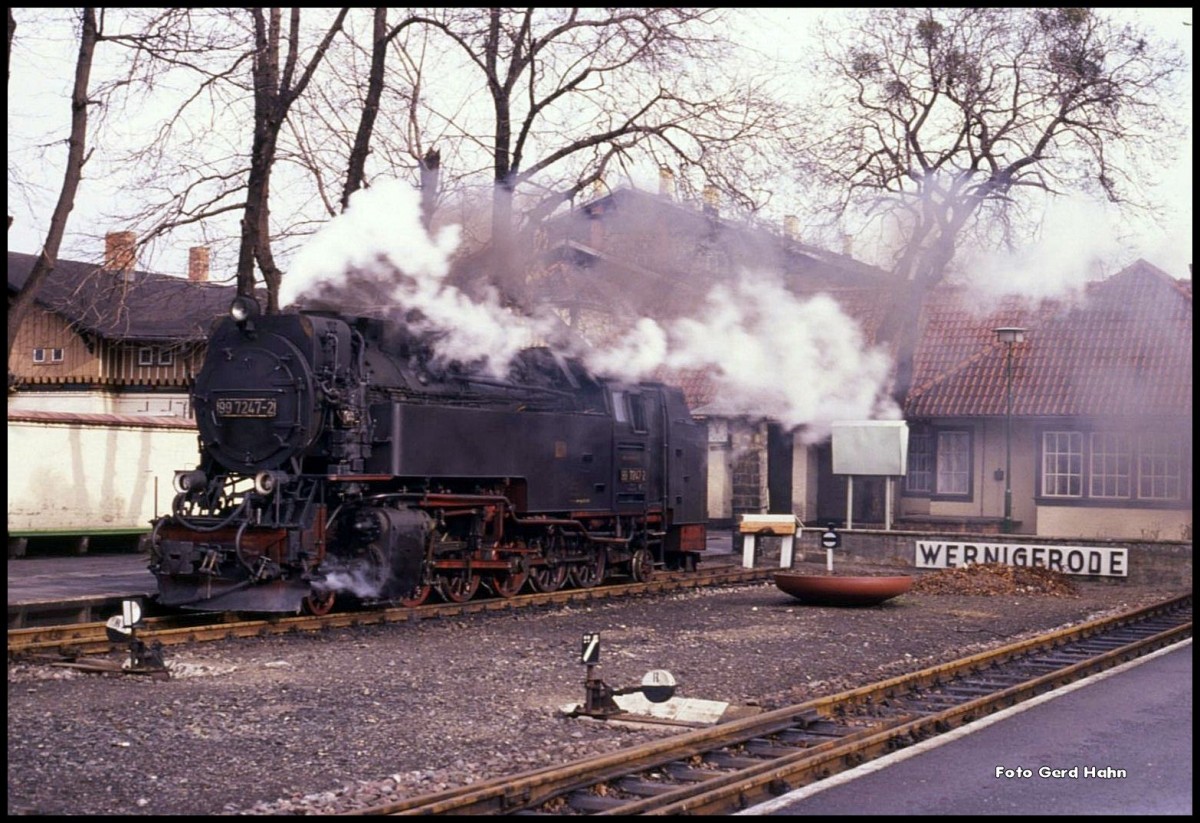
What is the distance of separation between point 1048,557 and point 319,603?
11807mm

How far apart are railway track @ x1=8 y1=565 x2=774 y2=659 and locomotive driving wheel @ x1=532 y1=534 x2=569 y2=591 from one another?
0.20m

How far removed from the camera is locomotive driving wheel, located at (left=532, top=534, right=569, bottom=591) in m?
17.7

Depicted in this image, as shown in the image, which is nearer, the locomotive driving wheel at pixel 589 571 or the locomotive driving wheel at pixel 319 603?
the locomotive driving wheel at pixel 319 603

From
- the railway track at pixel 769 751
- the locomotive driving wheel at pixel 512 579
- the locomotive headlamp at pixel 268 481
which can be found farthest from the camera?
the locomotive driving wheel at pixel 512 579

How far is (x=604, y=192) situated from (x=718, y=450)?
10.9m

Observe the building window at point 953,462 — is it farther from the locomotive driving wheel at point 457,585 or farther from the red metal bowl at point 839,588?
the locomotive driving wheel at point 457,585

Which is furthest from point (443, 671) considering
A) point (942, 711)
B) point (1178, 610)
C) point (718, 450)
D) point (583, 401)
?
point (718, 450)

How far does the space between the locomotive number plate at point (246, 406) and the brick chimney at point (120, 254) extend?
7.18 metres

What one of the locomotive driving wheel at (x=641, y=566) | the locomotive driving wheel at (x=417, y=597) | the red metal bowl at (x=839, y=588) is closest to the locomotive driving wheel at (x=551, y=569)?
the locomotive driving wheel at (x=641, y=566)

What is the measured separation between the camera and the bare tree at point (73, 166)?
708 inches

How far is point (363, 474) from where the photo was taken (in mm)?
14812

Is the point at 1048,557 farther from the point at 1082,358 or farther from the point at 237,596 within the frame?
the point at 237,596

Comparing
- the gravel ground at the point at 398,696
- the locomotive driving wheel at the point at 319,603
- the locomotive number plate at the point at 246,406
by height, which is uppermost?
the locomotive number plate at the point at 246,406

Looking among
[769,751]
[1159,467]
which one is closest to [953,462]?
[1159,467]
